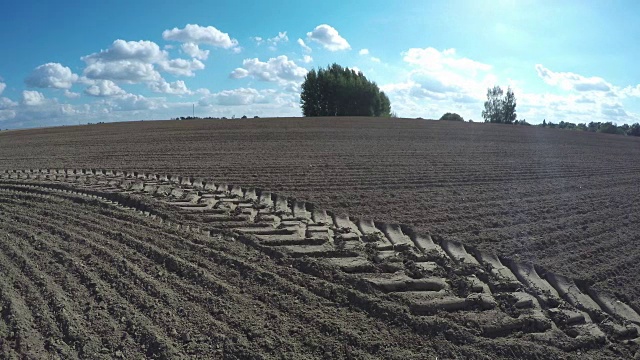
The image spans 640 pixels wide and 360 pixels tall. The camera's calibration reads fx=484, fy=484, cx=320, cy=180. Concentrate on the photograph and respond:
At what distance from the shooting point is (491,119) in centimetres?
7838

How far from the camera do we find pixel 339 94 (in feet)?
201

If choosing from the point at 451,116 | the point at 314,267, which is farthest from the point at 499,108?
the point at 314,267

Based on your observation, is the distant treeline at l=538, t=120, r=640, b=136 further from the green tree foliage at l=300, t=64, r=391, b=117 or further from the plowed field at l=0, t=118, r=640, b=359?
the plowed field at l=0, t=118, r=640, b=359

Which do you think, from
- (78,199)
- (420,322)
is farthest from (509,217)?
(78,199)

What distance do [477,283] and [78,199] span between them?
6.31 meters

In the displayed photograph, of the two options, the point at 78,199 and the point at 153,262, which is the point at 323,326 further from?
the point at 78,199

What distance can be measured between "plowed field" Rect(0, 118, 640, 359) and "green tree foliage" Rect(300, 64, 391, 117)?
5126 centimetres

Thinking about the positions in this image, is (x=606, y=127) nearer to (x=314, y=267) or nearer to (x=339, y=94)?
(x=339, y=94)

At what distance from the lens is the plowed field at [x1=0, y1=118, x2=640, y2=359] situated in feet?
12.8

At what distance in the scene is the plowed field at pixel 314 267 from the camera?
390 centimetres

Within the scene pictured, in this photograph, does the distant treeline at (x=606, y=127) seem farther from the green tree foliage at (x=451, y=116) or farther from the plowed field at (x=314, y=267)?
the plowed field at (x=314, y=267)

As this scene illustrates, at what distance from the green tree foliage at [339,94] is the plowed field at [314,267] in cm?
5126

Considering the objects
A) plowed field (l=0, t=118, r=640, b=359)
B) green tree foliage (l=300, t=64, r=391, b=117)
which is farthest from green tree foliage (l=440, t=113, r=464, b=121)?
plowed field (l=0, t=118, r=640, b=359)

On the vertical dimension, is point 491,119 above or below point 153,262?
above
